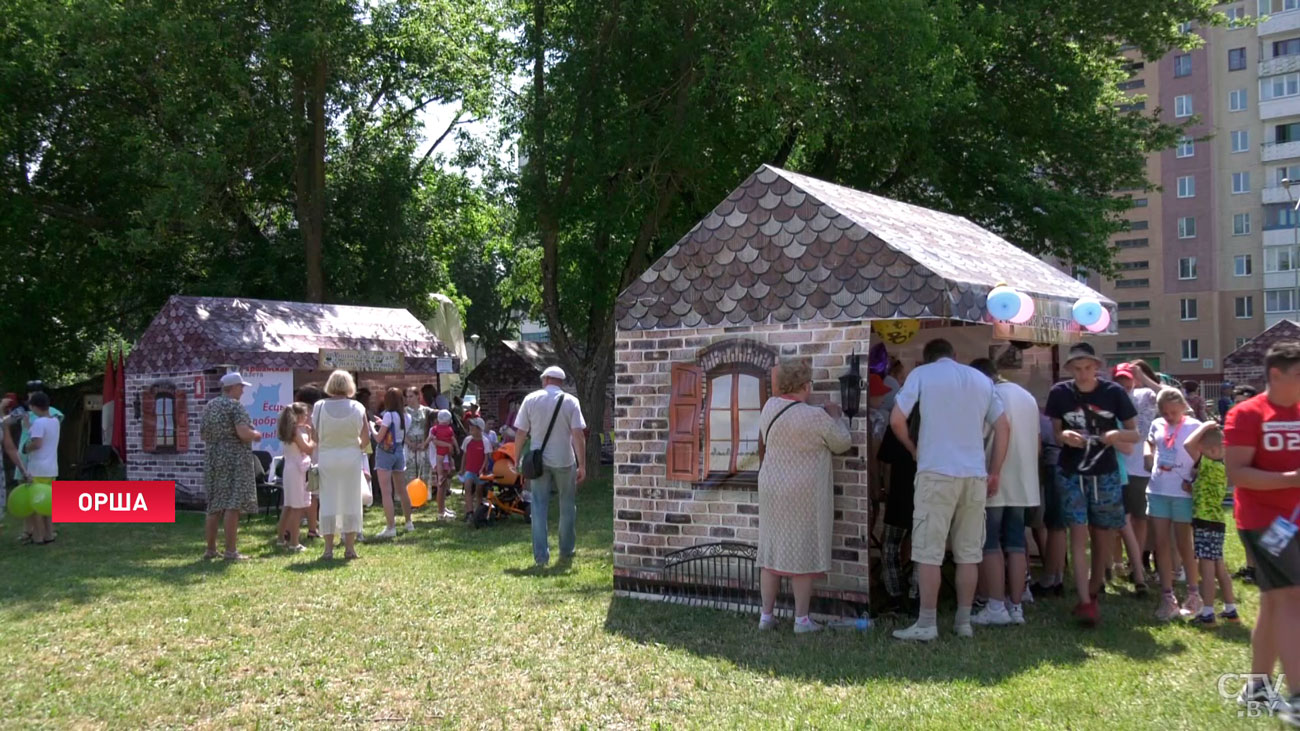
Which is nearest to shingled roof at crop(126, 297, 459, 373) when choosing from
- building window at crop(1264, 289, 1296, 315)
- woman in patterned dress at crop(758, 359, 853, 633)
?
woman in patterned dress at crop(758, 359, 853, 633)

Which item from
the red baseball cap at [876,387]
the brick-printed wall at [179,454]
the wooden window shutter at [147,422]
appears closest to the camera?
the red baseball cap at [876,387]

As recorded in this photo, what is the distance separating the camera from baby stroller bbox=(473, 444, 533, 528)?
13.8m

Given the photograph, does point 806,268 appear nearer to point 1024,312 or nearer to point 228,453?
point 1024,312

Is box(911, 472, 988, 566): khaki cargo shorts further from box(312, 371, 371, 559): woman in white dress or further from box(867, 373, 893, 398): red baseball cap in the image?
box(312, 371, 371, 559): woman in white dress

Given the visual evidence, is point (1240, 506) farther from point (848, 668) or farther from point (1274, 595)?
point (848, 668)

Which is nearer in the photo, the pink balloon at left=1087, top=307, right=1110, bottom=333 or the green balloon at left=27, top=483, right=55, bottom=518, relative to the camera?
the pink balloon at left=1087, top=307, right=1110, bottom=333

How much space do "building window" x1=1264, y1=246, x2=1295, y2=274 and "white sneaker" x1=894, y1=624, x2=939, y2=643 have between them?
56.2m

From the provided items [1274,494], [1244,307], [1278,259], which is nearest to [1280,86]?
[1278,259]

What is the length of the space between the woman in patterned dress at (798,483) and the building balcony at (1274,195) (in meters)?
55.2

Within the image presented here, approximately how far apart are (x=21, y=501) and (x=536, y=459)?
6804 millimetres

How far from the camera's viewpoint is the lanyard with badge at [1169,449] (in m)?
7.26

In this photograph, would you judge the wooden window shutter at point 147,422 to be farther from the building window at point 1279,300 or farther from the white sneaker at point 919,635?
the building window at point 1279,300

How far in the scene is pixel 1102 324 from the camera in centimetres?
916

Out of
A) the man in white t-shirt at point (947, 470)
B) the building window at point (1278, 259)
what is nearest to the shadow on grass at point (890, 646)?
the man in white t-shirt at point (947, 470)
